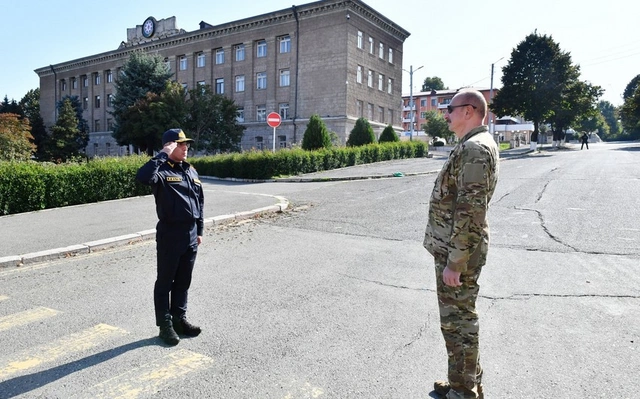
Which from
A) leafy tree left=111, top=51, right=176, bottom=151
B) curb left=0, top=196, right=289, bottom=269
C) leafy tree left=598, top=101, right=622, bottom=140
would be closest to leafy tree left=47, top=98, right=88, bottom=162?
leafy tree left=111, top=51, right=176, bottom=151

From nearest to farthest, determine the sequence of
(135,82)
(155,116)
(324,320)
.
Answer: (324,320)
(155,116)
(135,82)

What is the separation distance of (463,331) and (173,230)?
2.60 metres

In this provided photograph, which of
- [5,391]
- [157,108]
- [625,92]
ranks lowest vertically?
[5,391]

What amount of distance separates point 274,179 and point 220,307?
16.4 m

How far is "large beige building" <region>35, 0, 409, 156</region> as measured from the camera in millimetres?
43219

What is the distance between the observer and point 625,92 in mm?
109250

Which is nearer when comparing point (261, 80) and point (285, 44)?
point (285, 44)

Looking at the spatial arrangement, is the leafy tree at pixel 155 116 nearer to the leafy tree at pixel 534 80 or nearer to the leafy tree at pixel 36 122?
the leafy tree at pixel 36 122

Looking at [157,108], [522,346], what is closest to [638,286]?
[522,346]

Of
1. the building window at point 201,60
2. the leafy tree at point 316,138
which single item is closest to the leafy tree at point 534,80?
the leafy tree at point 316,138

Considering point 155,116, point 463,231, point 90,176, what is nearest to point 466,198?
point 463,231

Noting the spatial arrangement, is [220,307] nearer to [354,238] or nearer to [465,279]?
[465,279]

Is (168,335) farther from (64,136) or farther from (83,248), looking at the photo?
(64,136)

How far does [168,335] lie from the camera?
155 inches
